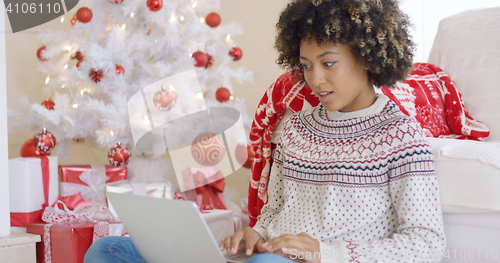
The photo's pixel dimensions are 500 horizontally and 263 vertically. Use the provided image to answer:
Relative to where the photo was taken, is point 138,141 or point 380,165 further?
point 138,141

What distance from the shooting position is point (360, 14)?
755mm

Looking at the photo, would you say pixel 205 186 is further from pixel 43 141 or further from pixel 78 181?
pixel 43 141

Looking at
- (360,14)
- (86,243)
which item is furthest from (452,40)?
(86,243)

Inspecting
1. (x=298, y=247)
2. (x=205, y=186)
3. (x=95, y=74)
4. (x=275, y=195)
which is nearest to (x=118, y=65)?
(x=95, y=74)

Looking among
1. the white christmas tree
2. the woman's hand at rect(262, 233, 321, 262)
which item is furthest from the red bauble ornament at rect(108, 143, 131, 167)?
the woman's hand at rect(262, 233, 321, 262)

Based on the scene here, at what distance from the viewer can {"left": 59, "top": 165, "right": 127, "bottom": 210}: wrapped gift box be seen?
57.5 inches

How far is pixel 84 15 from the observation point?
153 cm

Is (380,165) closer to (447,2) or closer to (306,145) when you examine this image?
(306,145)

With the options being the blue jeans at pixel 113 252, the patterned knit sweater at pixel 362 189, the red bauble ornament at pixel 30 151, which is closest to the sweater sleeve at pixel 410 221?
the patterned knit sweater at pixel 362 189

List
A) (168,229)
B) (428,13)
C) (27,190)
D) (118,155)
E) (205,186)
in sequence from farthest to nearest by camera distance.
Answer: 1. (428,13)
2. (205,186)
3. (118,155)
4. (27,190)
5. (168,229)

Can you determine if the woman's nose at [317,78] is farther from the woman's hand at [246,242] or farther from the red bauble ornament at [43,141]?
the red bauble ornament at [43,141]

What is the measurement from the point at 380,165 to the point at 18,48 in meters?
1.91

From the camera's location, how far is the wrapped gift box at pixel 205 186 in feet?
4.97

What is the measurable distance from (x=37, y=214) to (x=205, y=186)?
562 mm
